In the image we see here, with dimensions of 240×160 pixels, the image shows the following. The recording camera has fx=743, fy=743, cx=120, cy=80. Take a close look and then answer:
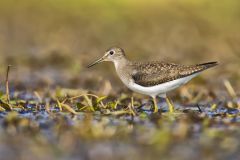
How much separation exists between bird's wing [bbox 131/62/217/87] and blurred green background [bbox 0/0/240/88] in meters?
3.24

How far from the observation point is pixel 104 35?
22047mm

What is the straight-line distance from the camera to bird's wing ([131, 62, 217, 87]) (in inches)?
436

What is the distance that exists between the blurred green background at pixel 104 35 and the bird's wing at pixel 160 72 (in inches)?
127

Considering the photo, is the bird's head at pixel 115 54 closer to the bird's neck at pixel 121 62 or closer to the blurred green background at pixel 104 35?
the bird's neck at pixel 121 62

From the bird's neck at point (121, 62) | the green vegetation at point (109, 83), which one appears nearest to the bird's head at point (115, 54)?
the bird's neck at point (121, 62)

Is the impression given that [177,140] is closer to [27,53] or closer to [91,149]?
[91,149]

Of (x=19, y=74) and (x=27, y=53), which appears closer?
(x=19, y=74)

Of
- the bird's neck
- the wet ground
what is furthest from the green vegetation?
the bird's neck

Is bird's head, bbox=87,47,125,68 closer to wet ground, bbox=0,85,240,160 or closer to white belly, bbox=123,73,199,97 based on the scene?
wet ground, bbox=0,85,240,160

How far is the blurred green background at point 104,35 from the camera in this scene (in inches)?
643

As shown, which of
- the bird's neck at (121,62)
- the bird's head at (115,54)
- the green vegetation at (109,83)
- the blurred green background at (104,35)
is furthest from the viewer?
the blurred green background at (104,35)

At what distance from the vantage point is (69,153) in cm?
730

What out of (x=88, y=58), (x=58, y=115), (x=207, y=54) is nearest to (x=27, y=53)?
(x=88, y=58)

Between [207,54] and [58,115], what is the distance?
386 inches
